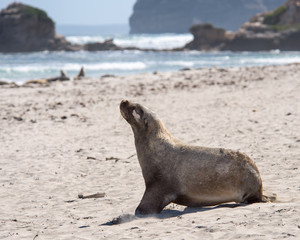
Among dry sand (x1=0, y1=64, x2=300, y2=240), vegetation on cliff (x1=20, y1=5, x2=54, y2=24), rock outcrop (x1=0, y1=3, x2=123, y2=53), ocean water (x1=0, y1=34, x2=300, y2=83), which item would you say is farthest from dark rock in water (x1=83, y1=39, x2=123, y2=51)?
dry sand (x1=0, y1=64, x2=300, y2=240)

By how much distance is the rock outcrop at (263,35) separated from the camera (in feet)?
258

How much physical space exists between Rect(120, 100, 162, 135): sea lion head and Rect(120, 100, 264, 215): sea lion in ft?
0.35

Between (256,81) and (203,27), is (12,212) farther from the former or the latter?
(203,27)

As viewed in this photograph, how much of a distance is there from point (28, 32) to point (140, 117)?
8383cm

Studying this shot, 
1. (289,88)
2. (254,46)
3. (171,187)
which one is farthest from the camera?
(254,46)

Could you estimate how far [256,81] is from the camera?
17.7 meters

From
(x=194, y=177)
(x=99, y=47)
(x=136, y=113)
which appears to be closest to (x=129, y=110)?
(x=136, y=113)

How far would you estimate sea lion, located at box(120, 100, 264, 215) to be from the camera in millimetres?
4762

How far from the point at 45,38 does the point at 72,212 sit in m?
83.3

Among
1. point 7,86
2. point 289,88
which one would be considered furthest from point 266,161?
point 7,86

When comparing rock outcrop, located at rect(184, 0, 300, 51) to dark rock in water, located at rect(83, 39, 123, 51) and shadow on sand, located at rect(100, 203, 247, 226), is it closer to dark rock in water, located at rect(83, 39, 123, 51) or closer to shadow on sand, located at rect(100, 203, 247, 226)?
dark rock in water, located at rect(83, 39, 123, 51)

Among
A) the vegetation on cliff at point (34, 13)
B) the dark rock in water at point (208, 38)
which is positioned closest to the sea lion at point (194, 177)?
the dark rock in water at point (208, 38)

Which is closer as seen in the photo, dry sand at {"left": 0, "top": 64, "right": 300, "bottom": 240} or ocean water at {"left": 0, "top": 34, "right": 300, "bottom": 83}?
dry sand at {"left": 0, "top": 64, "right": 300, "bottom": 240}

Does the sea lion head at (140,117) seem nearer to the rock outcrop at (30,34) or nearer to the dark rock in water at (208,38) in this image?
the rock outcrop at (30,34)
